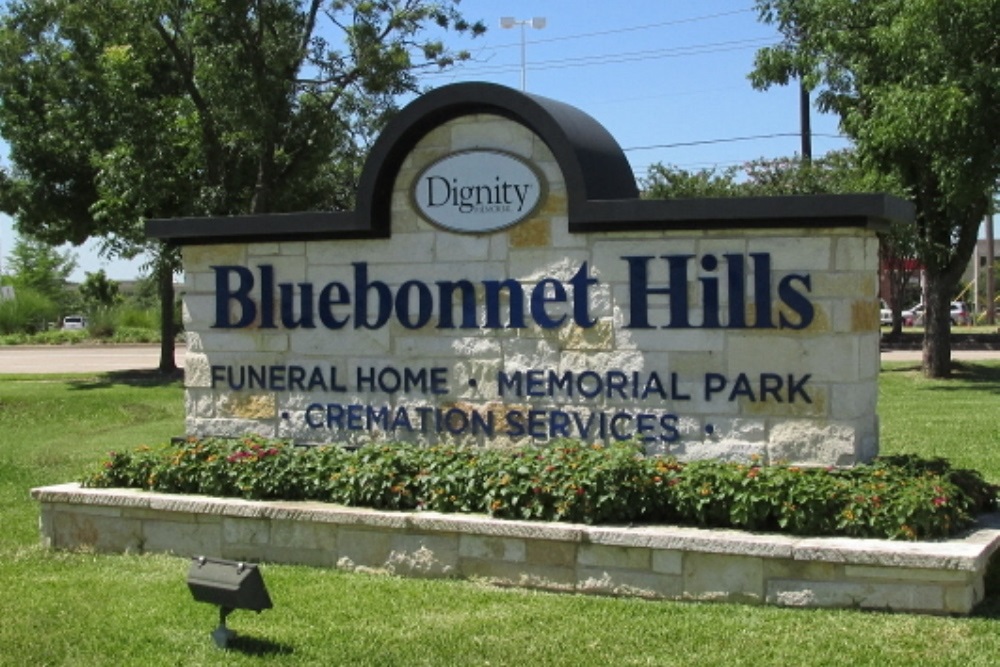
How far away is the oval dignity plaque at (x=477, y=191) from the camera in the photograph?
8.46m

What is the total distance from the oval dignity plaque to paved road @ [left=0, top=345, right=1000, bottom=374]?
901 inches

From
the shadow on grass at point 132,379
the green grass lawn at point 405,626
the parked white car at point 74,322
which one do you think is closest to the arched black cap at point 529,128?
the green grass lawn at point 405,626

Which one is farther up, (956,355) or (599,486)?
(599,486)

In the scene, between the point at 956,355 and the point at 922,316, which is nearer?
the point at 956,355

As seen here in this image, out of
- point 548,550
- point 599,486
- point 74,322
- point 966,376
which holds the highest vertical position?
point 74,322

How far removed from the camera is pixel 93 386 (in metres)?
25.1

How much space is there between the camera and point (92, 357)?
38969mm

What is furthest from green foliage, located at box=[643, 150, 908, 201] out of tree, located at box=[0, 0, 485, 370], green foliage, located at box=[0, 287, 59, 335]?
green foliage, located at box=[0, 287, 59, 335]

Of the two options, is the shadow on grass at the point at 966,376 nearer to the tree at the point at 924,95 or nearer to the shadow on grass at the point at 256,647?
the tree at the point at 924,95

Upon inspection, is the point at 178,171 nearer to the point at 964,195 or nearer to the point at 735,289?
the point at 964,195

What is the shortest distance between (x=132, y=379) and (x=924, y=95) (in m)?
17.3

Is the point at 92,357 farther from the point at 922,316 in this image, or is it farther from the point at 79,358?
the point at 922,316

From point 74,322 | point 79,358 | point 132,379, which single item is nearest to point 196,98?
point 132,379

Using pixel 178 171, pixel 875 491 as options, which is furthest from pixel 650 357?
pixel 178 171
